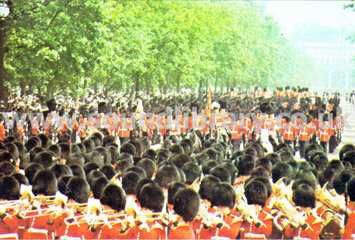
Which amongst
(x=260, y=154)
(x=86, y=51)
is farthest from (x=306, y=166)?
(x=86, y=51)

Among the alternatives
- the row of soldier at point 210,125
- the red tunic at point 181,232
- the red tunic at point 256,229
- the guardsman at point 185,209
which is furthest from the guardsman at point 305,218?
the row of soldier at point 210,125

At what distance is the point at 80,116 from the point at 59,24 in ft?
10.1

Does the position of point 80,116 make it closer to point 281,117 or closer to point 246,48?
point 281,117

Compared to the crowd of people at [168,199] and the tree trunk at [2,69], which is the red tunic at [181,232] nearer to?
the crowd of people at [168,199]

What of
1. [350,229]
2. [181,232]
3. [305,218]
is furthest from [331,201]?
[181,232]

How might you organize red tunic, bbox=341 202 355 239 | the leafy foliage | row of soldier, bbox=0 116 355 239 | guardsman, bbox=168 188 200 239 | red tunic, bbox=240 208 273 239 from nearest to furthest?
guardsman, bbox=168 188 200 239 → row of soldier, bbox=0 116 355 239 → red tunic, bbox=240 208 273 239 → red tunic, bbox=341 202 355 239 → the leafy foliage

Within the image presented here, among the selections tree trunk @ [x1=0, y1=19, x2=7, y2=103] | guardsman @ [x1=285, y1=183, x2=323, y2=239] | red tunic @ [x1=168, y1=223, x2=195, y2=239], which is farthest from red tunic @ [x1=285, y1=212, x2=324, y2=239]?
tree trunk @ [x1=0, y1=19, x2=7, y2=103]

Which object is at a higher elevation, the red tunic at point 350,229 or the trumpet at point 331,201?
the trumpet at point 331,201

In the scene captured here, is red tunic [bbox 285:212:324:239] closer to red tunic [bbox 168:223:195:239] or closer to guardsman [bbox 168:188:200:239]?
guardsman [bbox 168:188:200:239]

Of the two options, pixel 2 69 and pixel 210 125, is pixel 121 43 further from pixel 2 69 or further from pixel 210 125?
pixel 210 125

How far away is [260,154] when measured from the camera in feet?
40.3

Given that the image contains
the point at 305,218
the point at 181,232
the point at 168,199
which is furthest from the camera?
the point at 168,199

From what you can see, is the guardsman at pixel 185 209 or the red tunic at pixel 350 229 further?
the red tunic at pixel 350 229

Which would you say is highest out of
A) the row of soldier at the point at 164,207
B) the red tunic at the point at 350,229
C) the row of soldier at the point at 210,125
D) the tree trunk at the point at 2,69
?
the tree trunk at the point at 2,69
